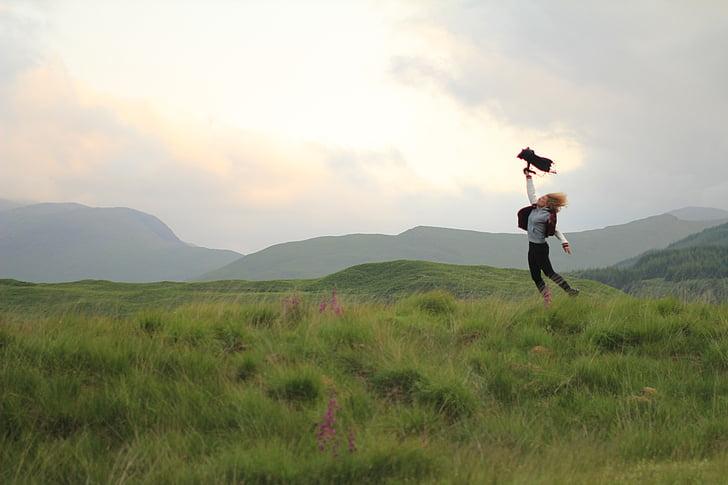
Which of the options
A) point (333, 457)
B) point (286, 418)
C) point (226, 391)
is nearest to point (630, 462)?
point (333, 457)

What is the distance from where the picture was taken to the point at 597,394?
254 inches

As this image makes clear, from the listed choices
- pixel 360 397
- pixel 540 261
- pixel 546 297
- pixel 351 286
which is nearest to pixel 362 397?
pixel 360 397

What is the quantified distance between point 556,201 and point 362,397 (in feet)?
25.4

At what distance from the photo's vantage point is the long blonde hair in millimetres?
11547

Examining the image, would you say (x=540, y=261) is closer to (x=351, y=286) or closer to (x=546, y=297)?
(x=546, y=297)

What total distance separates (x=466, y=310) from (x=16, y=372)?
7.09 m

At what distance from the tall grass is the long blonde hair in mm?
3281

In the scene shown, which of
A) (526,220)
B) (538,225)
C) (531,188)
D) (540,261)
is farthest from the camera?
(526,220)

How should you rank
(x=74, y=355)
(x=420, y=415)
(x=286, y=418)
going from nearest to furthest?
Result: 1. (x=286, y=418)
2. (x=420, y=415)
3. (x=74, y=355)

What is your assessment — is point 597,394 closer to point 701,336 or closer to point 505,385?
point 505,385

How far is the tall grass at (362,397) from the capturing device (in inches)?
169

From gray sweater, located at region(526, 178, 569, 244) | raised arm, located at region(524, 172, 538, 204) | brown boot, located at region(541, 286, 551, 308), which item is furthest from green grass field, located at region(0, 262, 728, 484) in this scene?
raised arm, located at region(524, 172, 538, 204)

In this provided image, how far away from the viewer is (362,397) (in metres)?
5.68

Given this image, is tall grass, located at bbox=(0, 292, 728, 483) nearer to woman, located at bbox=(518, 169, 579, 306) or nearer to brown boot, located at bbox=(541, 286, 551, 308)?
brown boot, located at bbox=(541, 286, 551, 308)
